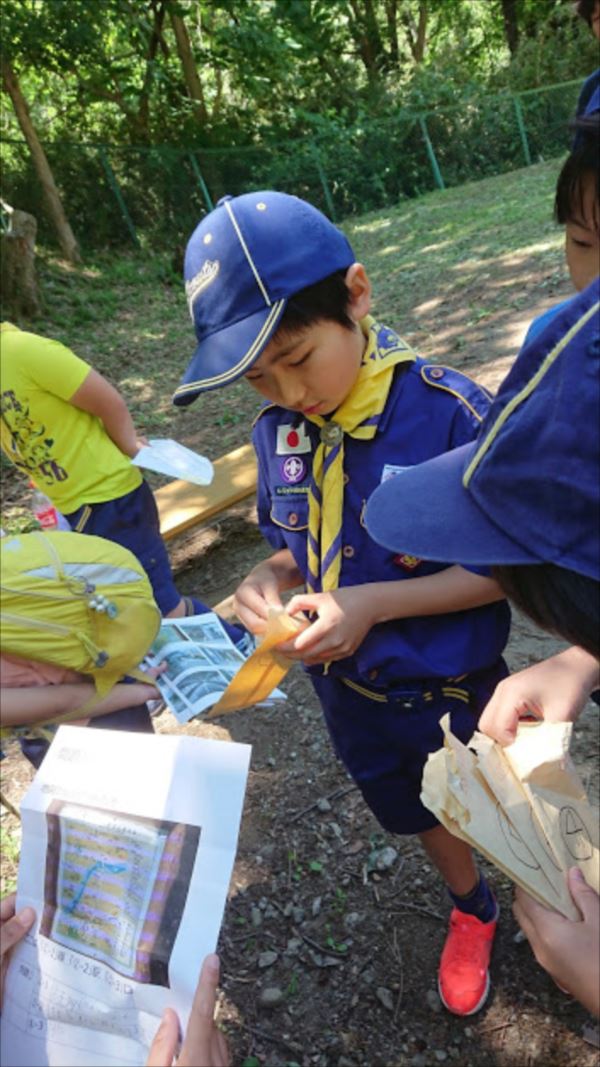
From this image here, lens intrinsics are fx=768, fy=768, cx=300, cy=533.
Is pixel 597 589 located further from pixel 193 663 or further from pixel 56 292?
pixel 56 292

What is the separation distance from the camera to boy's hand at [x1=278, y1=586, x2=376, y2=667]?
125cm

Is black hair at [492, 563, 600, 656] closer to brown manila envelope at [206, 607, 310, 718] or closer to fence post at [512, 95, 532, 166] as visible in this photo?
brown manila envelope at [206, 607, 310, 718]

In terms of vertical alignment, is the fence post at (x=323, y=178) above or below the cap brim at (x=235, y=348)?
below

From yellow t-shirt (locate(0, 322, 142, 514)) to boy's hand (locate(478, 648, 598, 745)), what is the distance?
1.75 metres

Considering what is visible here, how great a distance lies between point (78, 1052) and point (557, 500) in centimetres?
105

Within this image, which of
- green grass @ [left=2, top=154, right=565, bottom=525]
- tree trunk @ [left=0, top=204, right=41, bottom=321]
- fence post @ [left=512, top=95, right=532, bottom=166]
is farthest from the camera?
fence post @ [left=512, top=95, right=532, bottom=166]

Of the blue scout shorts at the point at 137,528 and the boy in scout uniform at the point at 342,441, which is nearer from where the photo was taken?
the boy in scout uniform at the point at 342,441

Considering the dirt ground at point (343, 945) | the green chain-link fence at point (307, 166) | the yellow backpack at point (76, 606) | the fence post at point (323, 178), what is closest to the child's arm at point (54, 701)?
the yellow backpack at point (76, 606)

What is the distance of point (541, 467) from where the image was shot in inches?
23.8

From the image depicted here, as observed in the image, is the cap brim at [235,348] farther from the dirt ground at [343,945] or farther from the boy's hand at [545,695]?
the dirt ground at [343,945]

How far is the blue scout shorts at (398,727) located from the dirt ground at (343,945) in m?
0.45

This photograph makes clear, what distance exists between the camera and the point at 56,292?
920 cm

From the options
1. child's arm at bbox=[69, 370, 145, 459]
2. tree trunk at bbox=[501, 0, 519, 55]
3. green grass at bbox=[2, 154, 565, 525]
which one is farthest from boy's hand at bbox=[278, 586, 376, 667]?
tree trunk at bbox=[501, 0, 519, 55]

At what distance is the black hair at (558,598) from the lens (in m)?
0.63
